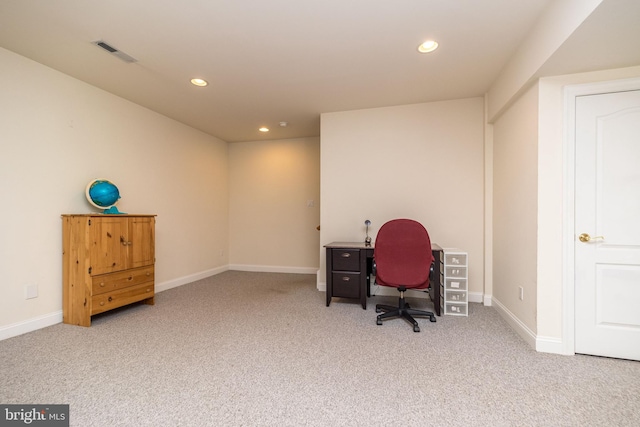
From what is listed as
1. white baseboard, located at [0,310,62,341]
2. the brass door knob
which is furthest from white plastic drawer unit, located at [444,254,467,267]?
white baseboard, located at [0,310,62,341]

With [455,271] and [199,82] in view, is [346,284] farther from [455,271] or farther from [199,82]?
[199,82]

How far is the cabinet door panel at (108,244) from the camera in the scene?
2771 millimetres

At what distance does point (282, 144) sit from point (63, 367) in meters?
4.40

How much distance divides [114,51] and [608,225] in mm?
4448

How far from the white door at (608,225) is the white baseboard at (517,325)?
0.30m

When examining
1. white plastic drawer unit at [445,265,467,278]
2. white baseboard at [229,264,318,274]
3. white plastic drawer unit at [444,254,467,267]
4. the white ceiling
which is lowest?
white baseboard at [229,264,318,274]

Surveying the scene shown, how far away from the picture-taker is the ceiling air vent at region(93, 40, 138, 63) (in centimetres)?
236

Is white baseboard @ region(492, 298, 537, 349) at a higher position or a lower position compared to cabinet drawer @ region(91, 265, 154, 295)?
lower

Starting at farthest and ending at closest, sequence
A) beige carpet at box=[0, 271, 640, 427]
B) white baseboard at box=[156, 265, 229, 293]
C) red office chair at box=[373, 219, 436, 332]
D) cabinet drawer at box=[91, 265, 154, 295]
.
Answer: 1. white baseboard at box=[156, 265, 229, 293]
2. cabinet drawer at box=[91, 265, 154, 295]
3. red office chair at box=[373, 219, 436, 332]
4. beige carpet at box=[0, 271, 640, 427]

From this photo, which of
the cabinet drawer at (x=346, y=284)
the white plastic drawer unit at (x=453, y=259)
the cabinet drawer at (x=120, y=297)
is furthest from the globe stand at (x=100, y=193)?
the white plastic drawer unit at (x=453, y=259)

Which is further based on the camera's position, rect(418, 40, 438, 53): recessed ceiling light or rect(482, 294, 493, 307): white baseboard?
rect(482, 294, 493, 307): white baseboard

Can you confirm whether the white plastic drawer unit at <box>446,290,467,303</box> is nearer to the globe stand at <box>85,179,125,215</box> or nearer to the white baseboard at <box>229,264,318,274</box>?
the white baseboard at <box>229,264,318,274</box>

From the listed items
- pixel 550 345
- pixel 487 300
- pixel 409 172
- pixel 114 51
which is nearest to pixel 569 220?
pixel 550 345

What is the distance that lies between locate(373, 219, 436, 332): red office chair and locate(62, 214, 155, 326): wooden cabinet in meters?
2.82
